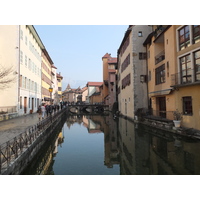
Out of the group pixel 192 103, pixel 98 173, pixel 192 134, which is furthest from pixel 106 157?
pixel 192 103

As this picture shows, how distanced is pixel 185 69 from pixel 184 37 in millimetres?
2728

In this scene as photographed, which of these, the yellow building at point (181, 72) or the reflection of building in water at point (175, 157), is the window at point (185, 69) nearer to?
the yellow building at point (181, 72)

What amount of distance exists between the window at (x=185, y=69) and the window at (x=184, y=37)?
1031 millimetres

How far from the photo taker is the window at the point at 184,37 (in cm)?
1372

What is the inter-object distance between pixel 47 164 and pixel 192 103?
37.2 ft

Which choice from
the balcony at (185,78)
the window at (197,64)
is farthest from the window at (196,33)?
the balcony at (185,78)

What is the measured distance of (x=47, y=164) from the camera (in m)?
8.60

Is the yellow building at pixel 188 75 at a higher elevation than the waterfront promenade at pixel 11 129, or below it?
higher

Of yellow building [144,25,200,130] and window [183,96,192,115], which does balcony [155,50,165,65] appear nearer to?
yellow building [144,25,200,130]

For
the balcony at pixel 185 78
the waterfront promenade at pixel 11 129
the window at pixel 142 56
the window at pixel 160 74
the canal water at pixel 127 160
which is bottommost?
the canal water at pixel 127 160

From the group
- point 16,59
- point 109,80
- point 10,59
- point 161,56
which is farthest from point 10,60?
point 109,80

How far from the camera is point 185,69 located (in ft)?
A: 46.4

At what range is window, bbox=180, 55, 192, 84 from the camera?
13609 mm

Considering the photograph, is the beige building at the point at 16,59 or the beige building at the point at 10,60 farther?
the beige building at the point at 16,59
